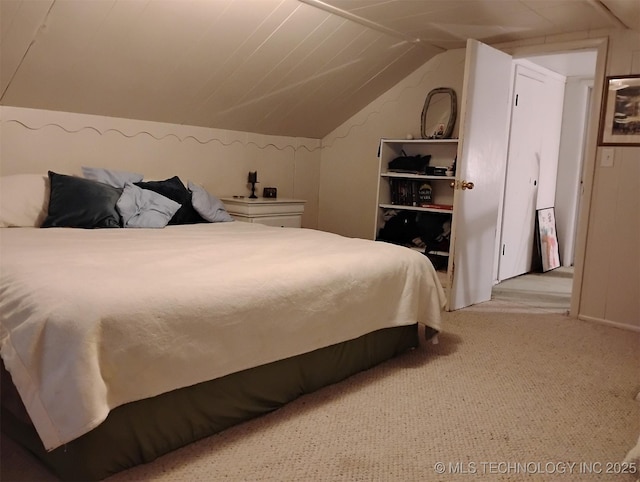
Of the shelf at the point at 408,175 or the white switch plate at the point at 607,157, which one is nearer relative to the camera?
the white switch plate at the point at 607,157

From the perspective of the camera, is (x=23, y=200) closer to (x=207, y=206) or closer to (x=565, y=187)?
(x=207, y=206)

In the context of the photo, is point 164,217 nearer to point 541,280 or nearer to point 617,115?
point 617,115

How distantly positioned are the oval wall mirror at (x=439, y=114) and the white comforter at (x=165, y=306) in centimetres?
193

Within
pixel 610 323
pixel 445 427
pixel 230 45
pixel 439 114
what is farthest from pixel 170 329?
pixel 439 114

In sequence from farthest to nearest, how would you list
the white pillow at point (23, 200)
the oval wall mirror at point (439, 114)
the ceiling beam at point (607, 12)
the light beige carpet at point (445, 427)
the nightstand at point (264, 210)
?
1. the oval wall mirror at point (439, 114)
2. the nightstand at point (264, 210)
3. the ceiling beam at point (607, 12)
4. the white pillow at point (23, 200)
5. the light beige carpet at point (445, 427)

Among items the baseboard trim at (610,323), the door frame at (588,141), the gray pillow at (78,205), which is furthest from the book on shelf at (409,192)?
the gray pillow at (78,205)

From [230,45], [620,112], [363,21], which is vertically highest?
[363,21]

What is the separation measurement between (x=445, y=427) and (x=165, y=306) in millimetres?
1220

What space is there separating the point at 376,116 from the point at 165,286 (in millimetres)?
3562

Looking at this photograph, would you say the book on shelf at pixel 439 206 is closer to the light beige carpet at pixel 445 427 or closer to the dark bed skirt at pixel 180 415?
the light beige carpet at pixel 445 427

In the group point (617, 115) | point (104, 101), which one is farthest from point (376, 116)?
point (104, 101)

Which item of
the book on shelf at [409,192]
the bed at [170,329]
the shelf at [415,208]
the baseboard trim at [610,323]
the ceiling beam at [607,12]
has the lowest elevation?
the baseboard trim at [610,323]

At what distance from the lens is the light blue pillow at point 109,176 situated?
10.9 feet

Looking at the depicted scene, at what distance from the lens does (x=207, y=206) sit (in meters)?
3.63
